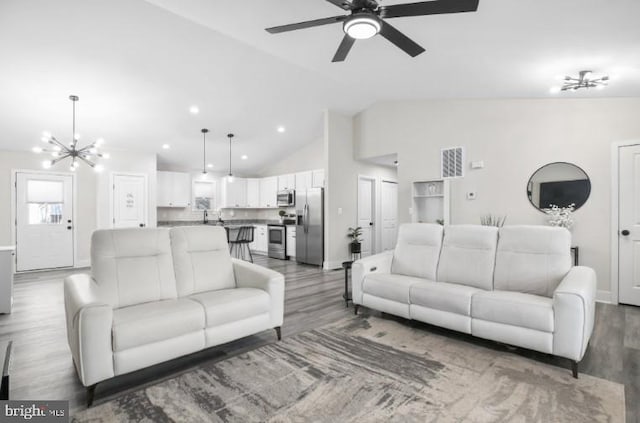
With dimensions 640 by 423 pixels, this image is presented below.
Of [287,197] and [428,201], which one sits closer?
[428,201]

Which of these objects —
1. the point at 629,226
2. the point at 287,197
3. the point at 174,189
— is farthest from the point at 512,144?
the point at 174,189

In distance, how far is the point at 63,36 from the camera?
11.9ft

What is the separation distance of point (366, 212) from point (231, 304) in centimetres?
505

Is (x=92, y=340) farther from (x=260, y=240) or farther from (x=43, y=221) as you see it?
(x=260, y=240)

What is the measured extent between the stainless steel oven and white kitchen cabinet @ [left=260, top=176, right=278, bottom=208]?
2.80 feet

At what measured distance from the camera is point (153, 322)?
2209 millimetres

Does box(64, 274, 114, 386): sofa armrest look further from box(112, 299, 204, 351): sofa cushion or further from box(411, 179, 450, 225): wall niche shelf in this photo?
box(411, 179, 450, 225): wall niche shelf

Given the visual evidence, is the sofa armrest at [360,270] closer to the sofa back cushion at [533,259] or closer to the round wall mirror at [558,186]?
the sofa back cushion at [533,259]

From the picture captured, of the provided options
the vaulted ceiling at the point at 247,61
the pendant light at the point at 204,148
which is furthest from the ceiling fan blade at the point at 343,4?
the pendant light at the point at 204,148

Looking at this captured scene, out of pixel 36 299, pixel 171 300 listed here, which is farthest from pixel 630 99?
pixel 36 299

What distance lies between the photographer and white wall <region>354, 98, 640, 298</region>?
4.05 meters

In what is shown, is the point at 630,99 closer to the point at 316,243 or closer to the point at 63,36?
the point at 316,243

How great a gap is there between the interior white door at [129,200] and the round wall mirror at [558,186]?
7484 millimetres

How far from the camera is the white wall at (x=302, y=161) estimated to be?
8.06 m
